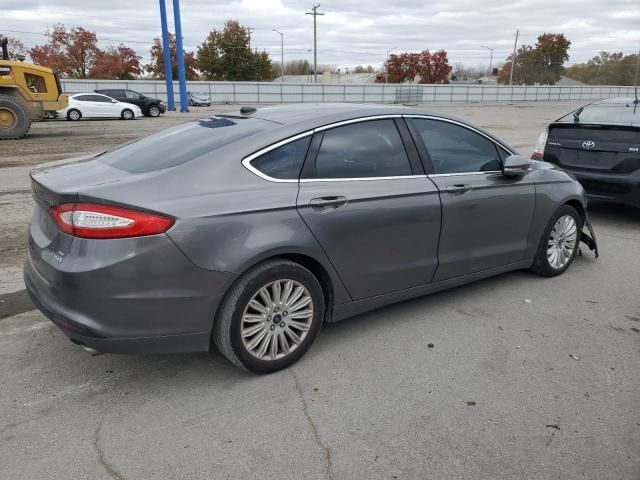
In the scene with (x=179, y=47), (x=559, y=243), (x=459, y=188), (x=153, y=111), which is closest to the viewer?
Result: (x=459, y=188)

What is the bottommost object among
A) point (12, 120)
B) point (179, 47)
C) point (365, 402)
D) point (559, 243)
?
point (365, 402)

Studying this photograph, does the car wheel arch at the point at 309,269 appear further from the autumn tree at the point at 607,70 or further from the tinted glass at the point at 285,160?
the autumn tree at the point at 607,70

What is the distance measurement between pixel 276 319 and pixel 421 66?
97906 mm

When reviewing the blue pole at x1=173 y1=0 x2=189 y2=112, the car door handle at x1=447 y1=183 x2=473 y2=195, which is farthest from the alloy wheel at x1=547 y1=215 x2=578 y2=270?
the blue pole at x1=173 y1=0 x2=189 y2=112

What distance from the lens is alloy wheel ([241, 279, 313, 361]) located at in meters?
3.21

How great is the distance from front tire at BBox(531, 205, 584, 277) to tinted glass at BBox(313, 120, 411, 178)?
1841 mm

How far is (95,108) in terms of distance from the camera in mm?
26734

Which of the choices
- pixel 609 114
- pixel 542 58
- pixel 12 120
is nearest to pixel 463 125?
pixel 609 114

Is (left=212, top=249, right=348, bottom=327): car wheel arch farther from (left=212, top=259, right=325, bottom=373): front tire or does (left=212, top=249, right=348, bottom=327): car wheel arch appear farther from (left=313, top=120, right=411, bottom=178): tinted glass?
(left=313, top=120, right=411, bottom=178): tinted glass

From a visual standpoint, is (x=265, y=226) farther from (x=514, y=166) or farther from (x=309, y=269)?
→ (x=514, y=166)

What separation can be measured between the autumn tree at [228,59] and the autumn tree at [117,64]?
856 centimetres

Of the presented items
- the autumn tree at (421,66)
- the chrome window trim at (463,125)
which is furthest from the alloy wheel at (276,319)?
the autumn tree at (421,66)

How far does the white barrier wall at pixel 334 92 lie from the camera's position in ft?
155

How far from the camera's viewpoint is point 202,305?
2980mm
